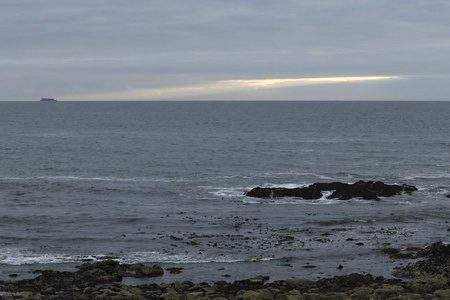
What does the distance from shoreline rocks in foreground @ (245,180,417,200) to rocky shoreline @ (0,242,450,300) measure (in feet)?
75.2

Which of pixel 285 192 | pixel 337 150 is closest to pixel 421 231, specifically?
pixel 285 192

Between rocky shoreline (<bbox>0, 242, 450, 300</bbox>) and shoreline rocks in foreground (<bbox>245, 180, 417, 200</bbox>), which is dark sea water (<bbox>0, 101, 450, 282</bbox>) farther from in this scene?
rocky shoreline (<bbox>0, 242, 450, 300</bbox>)

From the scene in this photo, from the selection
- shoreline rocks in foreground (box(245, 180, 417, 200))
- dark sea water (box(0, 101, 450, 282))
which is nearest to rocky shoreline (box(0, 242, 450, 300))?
dark sea water (box(0, 101, 450, 282))

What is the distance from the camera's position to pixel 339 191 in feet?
208

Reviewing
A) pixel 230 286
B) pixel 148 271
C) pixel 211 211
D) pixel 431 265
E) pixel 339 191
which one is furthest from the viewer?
pixel 339 191

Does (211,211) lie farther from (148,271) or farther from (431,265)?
(431,265)

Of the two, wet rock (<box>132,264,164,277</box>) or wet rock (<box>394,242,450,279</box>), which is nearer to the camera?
wet rock (<box>394,242,450,279</box>)

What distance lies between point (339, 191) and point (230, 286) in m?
31.1

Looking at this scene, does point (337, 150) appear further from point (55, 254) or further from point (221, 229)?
point (55, 254)

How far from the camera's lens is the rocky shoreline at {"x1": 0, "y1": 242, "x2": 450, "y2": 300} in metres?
31.1

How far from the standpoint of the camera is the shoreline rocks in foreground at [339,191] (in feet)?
205

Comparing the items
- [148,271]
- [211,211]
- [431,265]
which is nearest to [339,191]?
[211,211]

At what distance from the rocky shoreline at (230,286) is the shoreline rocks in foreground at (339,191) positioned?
22915mm

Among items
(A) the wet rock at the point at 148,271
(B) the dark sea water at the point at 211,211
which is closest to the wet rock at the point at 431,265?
(B) the dark sea water at the point at 211,211
